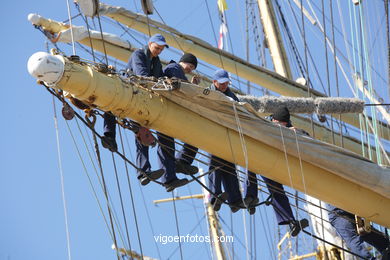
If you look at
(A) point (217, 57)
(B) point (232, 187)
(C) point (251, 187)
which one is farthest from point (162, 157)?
(A) point (217, 57)

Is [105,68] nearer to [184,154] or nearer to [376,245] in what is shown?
[184,154]

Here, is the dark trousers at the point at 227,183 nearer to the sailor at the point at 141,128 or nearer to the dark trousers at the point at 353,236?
the sailor at the point at 141,128

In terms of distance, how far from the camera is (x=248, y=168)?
416 inches

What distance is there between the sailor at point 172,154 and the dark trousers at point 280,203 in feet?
3.39

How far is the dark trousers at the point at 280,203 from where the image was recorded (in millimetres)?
11102

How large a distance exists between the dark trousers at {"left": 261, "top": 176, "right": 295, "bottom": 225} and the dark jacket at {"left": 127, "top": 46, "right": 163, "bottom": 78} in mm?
1892

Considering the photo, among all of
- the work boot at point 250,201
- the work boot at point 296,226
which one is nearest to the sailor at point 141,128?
the work boot at point 250,201

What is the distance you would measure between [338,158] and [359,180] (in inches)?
16.2

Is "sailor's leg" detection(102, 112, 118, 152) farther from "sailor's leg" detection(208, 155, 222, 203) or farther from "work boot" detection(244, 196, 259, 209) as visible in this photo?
"work boot" detection(244, 196, 259, 209)

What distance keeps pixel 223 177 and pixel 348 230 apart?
69.0 inches

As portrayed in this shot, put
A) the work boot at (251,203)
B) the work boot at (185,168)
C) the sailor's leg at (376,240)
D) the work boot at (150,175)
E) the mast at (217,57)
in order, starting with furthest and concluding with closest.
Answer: the mast at (217,57), the sailor's leg at (376,240), the work boot at (251,203), the work boot at (185,168), the work boot at (150,175)

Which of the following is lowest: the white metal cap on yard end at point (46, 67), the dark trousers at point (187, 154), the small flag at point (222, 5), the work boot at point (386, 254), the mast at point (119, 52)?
the work boot at point (386, 254)

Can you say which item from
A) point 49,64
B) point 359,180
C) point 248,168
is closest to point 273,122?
point 248,168

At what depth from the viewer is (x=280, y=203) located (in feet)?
36.5
